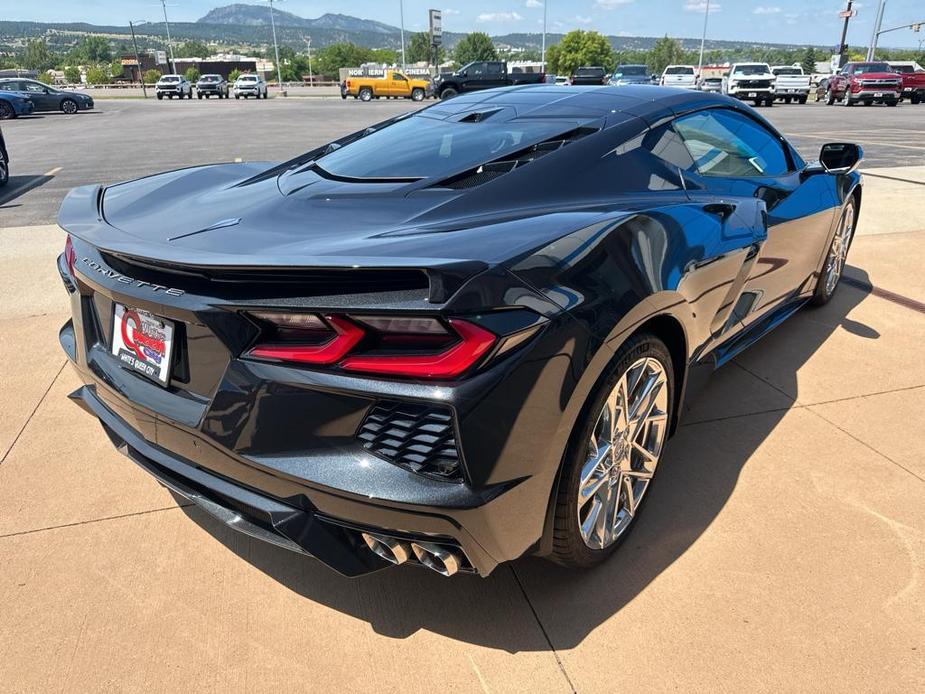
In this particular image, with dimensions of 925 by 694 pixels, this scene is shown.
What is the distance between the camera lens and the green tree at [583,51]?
8969 cm

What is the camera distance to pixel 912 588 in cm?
219

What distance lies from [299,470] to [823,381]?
9.89 feet

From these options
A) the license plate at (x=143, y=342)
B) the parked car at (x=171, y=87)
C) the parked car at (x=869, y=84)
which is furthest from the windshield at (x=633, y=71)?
the license plate at (x=143, y=342)

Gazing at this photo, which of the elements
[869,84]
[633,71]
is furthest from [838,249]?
[633,71]

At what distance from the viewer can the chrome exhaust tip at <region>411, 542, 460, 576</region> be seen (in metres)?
1.71

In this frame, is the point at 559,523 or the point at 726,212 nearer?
the point at 559,523

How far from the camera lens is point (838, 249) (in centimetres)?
452

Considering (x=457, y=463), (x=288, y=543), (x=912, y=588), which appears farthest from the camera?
(x=912, y=588)

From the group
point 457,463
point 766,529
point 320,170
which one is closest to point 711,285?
point 766,529

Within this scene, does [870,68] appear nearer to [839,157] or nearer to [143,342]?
[839,157]

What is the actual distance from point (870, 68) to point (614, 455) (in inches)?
1375

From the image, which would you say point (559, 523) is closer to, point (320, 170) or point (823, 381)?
point (320, 170)

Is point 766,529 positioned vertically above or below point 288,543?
below

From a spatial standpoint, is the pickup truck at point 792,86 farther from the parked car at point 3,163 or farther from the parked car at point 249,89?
the parked car at point 3,163
